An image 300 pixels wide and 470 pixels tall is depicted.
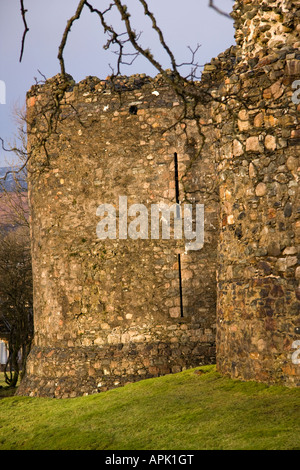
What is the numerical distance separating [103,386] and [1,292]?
7976 mm

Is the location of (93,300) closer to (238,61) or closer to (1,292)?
(238,61)

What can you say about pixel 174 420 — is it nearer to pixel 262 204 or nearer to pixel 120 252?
pixel 262 204

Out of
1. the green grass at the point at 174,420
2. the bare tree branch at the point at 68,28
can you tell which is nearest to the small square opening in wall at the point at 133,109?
the green grass at the point at 174,420

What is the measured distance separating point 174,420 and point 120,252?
16.6ft

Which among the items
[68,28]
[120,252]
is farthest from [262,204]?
[120,252]

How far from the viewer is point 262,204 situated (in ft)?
21.4

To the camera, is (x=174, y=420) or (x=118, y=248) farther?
(x=118, y=248)

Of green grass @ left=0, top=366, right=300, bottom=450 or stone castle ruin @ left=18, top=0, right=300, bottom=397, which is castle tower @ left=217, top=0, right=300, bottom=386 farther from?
stone castle ruin @ left=18, top=0, right=300, bottom=397

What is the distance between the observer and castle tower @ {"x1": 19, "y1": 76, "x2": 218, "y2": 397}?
33.4ft

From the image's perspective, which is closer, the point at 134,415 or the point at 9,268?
the point at 134,415

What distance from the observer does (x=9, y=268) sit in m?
17.6

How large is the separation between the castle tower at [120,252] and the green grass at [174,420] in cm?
239

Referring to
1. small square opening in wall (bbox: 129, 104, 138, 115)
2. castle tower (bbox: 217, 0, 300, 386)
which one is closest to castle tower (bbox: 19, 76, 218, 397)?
small square opening in wall (bbox: 129, 104, 138, 115)
